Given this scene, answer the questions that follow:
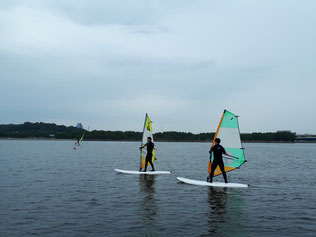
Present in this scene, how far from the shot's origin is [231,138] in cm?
1831

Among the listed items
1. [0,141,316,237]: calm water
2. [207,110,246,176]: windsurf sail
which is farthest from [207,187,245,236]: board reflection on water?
[207,110,246,176]: windsurf sail

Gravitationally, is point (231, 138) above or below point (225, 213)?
above

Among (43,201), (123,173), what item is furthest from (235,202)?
(123,173)

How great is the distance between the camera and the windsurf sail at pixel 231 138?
18188 mm

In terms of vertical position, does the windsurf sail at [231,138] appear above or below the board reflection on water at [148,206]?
above

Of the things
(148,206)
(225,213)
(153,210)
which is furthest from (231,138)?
(153,210)

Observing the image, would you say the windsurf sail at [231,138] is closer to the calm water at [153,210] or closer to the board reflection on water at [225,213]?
the calm water at [153,210]

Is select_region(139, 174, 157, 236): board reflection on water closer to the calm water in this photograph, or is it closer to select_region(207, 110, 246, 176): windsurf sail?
the calm water

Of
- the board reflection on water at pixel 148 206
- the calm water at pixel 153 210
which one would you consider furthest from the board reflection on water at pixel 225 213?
the board reflection on water at pixel 148 206

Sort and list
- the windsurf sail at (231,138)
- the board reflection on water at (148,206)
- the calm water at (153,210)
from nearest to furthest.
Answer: the calm water at (153,210) < the board reflection on water at (148,206) < the windsurf sail at (231,138)

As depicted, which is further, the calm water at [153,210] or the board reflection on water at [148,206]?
the board reflection on water at [148,206]

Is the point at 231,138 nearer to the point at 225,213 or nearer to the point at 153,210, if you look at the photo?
the point at 225,213

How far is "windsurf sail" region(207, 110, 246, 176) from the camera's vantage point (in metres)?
18.2

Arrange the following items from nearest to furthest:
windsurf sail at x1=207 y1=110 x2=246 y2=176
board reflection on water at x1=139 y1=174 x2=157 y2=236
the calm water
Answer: the calm water, board reflection on water at x1=139 y1=174 x2=157 y2=236, windsurf sail at x1=207 y1=110 x2=246 y2=176
